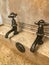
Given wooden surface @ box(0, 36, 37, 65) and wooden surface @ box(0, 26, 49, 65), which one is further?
wooden surface @ box(0, 36, 37, 65)

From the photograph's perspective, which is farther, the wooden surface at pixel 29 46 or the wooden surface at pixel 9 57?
the wooden surface at pixel 9 57

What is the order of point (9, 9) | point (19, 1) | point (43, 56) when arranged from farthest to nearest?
point (9, 9), point (19, 1), point (43, 56)

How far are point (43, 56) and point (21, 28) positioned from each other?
45cm

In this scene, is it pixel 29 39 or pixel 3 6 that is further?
pixel 3 6

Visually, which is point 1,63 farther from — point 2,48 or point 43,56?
point 43,56

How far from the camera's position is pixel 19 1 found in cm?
119

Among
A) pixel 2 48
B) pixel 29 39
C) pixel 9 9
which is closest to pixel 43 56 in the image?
pixel 29 39

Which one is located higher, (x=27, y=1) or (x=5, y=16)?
(x=27, y=1)

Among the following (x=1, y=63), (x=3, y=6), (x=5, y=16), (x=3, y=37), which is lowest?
(x=1, y=63)

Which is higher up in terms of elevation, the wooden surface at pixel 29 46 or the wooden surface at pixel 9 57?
the wooden surface at pixel 29 46

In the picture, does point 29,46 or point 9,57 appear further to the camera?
point 9,57

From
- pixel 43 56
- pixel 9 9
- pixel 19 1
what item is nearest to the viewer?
pixel 43 56

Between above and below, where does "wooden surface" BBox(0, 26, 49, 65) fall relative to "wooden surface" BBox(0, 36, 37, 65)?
above

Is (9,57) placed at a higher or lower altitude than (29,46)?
lower
